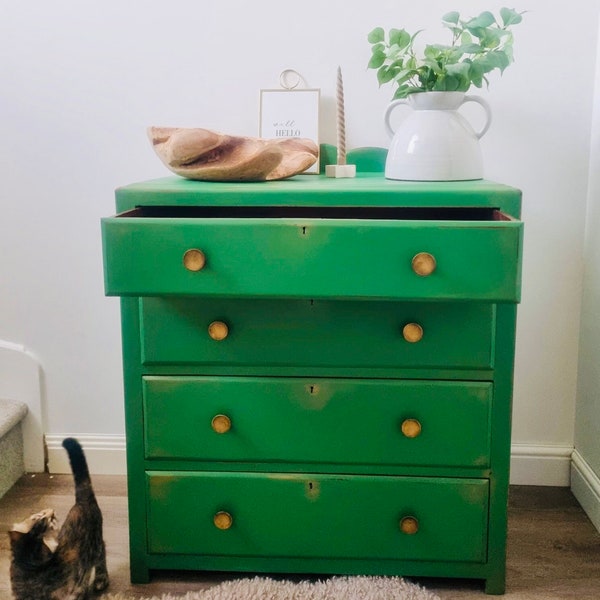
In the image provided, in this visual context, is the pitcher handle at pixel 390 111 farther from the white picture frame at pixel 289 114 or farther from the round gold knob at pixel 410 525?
the round gold knob at pixel 410 525

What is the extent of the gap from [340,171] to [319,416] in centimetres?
54

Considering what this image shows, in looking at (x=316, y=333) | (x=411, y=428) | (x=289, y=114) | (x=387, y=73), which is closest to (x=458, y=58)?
(x=387, y=73)

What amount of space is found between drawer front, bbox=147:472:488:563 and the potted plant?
23.2 inches

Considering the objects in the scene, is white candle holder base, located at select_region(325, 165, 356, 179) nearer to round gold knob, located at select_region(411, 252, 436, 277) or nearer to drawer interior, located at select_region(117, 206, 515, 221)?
drawer interior, located at select_region(117, 206, 515, 221)

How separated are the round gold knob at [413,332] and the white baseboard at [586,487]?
704 millimetres

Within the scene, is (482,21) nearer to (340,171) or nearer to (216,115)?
(340,171)

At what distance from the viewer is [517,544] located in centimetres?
152

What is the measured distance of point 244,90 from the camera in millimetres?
1682

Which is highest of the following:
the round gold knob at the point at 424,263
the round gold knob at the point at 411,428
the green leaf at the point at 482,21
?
the green leaf at the point at 482,21

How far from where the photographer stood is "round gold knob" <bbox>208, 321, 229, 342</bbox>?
4.08ft

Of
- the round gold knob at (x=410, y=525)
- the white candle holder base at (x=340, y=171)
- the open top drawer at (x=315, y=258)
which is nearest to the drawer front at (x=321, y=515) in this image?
the round gold knob at (x=410, y=525)

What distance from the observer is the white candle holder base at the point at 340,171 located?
1.50m


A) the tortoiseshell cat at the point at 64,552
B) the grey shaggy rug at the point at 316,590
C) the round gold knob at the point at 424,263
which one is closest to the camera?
the round gold knob at the point at 424,263

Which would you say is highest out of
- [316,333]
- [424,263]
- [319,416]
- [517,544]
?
[424,263]
